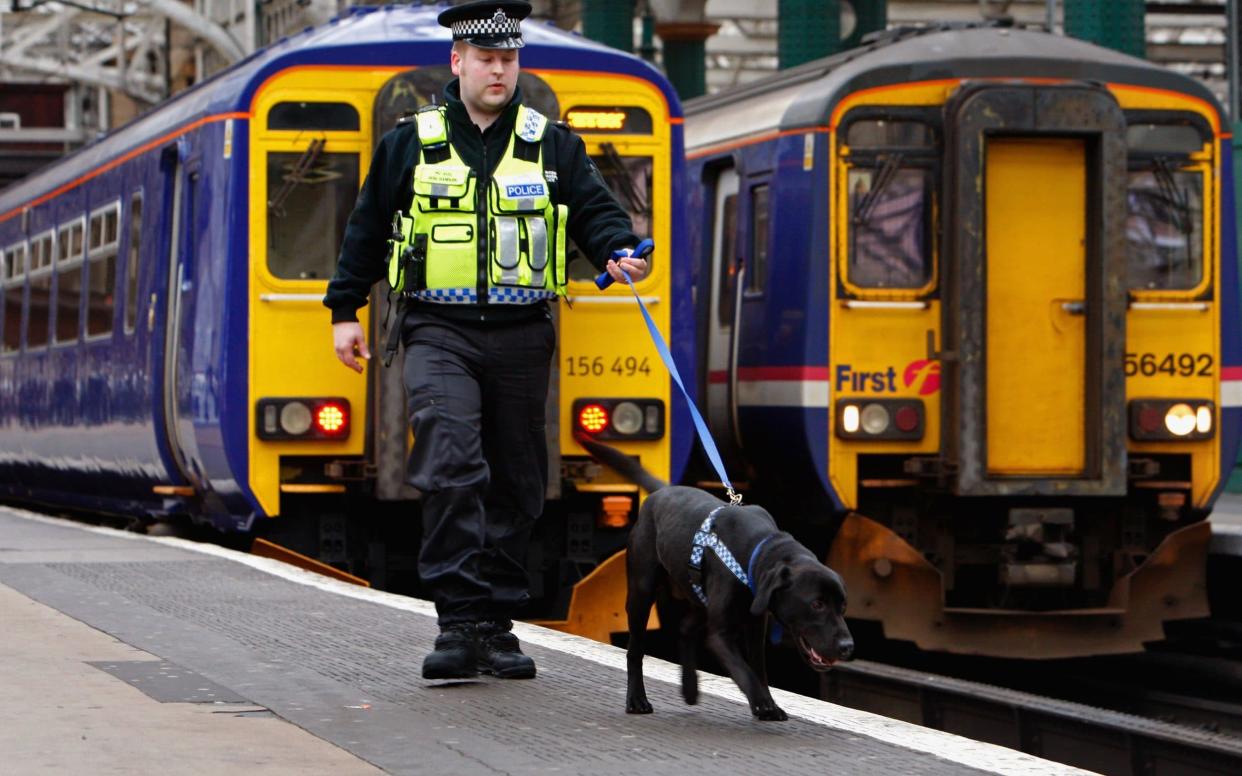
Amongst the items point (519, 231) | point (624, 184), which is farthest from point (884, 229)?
point (519, 231)

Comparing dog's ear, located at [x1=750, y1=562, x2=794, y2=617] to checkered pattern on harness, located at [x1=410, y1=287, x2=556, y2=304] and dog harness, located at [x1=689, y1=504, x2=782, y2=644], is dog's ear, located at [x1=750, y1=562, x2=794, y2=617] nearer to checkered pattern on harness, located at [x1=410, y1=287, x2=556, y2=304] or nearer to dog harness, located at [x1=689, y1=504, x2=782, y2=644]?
dog harness, located at [x1=689, y1=504, x2=782, y2=644]

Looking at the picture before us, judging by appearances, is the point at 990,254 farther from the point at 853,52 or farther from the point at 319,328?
the point at 319,328

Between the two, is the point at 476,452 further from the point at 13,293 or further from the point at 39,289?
the point at 13,293

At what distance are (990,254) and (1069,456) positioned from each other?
1.10 meters

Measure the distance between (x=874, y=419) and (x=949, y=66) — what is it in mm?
1860

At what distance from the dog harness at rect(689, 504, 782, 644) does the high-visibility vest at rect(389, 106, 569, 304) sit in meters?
1.08

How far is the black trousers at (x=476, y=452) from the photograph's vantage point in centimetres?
724

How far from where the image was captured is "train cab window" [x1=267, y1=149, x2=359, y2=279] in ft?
38.1

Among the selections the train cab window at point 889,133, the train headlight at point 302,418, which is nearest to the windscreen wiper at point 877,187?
the train cab window at point 889,133

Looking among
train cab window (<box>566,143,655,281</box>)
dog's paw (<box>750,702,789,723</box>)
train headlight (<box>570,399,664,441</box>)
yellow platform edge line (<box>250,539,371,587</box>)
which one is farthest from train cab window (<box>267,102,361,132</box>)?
dog's paw (<box>750,702,789,723</box>)

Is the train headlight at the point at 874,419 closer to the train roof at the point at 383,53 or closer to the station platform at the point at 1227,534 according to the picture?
the train roof at the point at 383,53

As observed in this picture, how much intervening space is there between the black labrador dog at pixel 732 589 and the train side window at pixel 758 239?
6613 millimetres

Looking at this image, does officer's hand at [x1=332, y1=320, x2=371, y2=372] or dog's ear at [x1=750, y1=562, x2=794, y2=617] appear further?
officer's hand at [x1=332, y1=320, x2=371, y2=372]

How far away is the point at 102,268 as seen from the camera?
15.4 m
